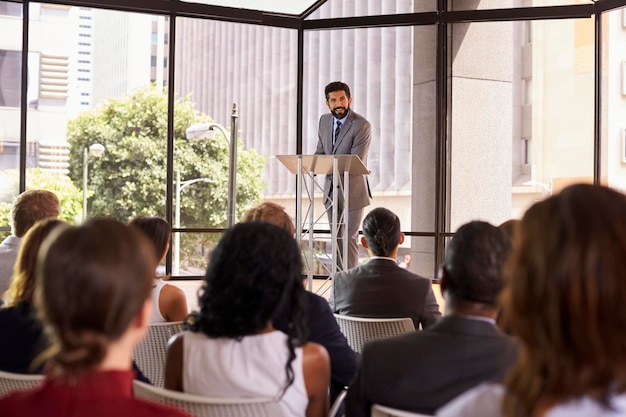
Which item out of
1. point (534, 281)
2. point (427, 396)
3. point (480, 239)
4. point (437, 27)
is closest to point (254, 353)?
point (427, 396)

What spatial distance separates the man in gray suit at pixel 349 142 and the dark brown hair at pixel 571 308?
4788 millimetres

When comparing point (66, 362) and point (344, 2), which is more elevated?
point (344, 2)

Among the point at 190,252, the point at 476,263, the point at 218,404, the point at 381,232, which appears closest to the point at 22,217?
the point at 381,232

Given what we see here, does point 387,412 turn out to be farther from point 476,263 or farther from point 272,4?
point 272,4

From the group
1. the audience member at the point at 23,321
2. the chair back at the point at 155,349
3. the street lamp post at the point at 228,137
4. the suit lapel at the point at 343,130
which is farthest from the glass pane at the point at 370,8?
the audience member at the point at 23,321

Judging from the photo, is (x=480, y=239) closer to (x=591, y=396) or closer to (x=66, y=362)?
(x=591, y=396)

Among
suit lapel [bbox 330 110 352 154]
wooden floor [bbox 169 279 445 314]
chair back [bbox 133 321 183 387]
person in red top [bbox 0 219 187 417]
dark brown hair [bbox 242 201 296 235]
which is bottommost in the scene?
wooden floor [bbox 169 279 445 314]

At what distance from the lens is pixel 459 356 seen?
1764mm

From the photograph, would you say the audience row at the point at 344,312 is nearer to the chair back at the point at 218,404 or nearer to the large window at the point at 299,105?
the chair back at the point at 218,404

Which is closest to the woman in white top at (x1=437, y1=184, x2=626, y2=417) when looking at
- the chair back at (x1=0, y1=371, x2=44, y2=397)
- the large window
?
the chair back at (x1=0, y1=371, x2=44, y2=397)

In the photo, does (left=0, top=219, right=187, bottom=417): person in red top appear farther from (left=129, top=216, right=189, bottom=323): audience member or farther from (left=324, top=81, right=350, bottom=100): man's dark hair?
(left=324, top=81, right=350, bottom=100): man's dark hair

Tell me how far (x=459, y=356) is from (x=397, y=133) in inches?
A: 239

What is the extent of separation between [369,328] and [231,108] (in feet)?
16.3

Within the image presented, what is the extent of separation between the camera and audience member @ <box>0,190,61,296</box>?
362 cm
